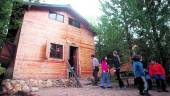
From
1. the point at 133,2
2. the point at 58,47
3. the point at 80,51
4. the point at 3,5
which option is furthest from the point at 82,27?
the point at 3,5

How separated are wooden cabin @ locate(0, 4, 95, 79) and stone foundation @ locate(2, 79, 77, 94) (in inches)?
13.7

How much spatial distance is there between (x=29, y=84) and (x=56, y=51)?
3.32m

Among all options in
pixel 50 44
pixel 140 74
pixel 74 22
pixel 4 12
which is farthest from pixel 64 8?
pixel 140 74

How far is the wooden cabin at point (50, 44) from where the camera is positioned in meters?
13.4

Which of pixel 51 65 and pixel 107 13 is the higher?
pixel 107 13

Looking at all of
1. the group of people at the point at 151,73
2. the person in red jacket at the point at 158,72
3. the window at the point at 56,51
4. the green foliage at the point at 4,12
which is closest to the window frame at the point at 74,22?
the window at the point at 56,51

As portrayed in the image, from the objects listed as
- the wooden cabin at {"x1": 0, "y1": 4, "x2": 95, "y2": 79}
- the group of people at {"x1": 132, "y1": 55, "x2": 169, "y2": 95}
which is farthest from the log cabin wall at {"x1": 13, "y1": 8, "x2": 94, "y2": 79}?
the group of people at {"x1": 132, "y1": 55, "x2": 169, "y2": 95}

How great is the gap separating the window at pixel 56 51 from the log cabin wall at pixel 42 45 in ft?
0.90

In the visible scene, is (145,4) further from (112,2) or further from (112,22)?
(112,2)

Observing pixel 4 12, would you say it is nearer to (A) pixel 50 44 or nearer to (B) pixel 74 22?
(A) pixel 50 44

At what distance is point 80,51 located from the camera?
685 inches

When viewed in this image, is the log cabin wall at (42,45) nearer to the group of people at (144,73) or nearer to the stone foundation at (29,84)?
the stone foundation at (29,84)

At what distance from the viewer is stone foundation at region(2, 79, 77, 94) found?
39.2 feet

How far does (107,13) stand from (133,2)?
9.94 ft
